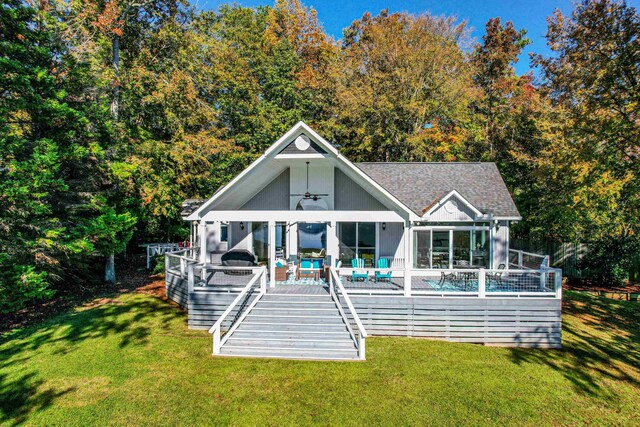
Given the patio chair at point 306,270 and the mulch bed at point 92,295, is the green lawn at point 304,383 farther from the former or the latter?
the patio chair at point 306,270

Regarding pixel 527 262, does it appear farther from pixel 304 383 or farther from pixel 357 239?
pixel 304 383

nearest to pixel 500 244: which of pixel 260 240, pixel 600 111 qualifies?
pixel 600 111

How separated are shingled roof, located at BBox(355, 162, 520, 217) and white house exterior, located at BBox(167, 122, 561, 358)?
8 centimetres

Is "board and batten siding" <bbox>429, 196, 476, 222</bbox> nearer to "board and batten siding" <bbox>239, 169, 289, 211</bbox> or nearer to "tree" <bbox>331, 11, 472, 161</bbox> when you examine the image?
"board and batten siding" <bbox>239, 169, 289, 211</bbox>

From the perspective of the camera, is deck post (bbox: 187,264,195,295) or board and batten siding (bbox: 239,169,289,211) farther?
board and batten siding (bbox: 239,169,289,211)

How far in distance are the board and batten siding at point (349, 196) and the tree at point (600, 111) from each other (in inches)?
364

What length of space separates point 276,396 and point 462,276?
25.1 feet

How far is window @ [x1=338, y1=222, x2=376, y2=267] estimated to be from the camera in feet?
49.6

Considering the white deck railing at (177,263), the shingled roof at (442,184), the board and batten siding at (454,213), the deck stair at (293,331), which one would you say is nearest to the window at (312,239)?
the shingled roof at (442,184)

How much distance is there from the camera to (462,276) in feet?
39.5

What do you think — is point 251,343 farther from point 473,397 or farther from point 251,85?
point 251,85

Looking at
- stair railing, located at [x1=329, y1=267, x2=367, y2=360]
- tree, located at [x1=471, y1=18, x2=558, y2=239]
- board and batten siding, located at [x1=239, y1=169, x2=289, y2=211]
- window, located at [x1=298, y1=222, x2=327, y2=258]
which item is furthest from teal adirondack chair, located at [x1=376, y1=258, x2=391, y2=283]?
tree, located at [x1=471, y1=18, x2=558, y2=239]

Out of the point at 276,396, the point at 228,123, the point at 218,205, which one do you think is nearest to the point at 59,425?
the point at 276,396

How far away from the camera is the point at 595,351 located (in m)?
10.6
